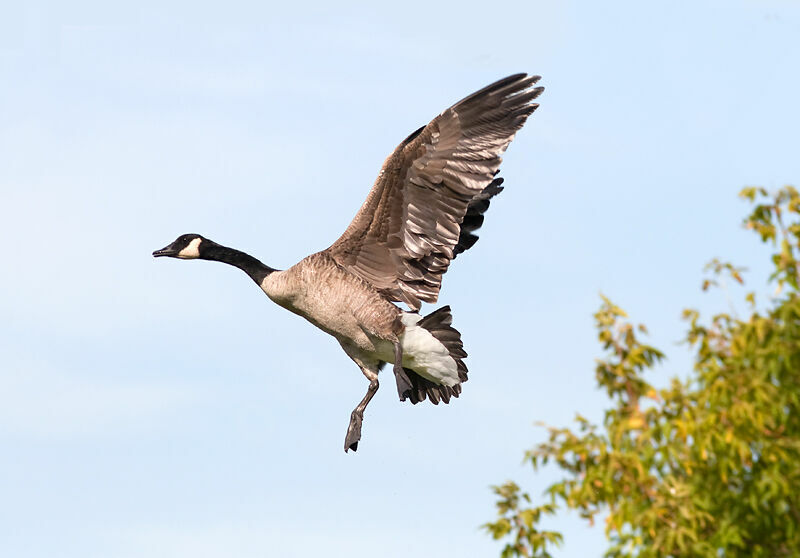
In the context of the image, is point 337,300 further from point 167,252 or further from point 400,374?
point 167,252

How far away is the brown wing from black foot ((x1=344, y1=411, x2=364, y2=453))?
149 centimetres

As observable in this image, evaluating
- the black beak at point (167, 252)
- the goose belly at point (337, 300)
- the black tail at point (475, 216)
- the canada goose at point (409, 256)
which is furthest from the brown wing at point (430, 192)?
the black beak at point (167, 252)

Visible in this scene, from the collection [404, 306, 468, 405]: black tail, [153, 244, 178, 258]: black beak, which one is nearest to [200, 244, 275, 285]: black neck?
[153, 244, 178, 258]: black beak

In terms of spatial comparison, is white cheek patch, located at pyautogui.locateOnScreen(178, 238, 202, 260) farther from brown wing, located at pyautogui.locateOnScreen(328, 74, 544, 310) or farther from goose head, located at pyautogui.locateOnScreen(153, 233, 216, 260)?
brown wing, located at pyautogui.locateOnScreen(328, 74, 544, 310)

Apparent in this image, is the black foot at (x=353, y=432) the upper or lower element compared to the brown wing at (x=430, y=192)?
lower

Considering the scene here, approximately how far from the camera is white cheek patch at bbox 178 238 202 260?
13.8 metres

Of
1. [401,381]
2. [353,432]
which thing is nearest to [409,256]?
[401,381]

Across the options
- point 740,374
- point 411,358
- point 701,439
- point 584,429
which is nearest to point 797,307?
point 740,374

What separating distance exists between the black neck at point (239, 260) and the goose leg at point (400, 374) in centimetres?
202

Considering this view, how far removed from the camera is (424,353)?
1213cm

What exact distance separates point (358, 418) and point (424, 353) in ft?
3.88

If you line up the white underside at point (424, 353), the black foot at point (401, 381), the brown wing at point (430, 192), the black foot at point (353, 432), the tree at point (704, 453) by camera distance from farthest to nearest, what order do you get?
the black foot at point (353, 432), the white underside at point (424, 353), the black foot at point (401, 381), the brown wing at point (430, 192), the tree at point (704, 453)

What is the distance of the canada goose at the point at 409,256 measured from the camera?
11.2 metres

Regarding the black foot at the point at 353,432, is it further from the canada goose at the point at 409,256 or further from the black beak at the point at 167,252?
the black beak at the point at 167,252
